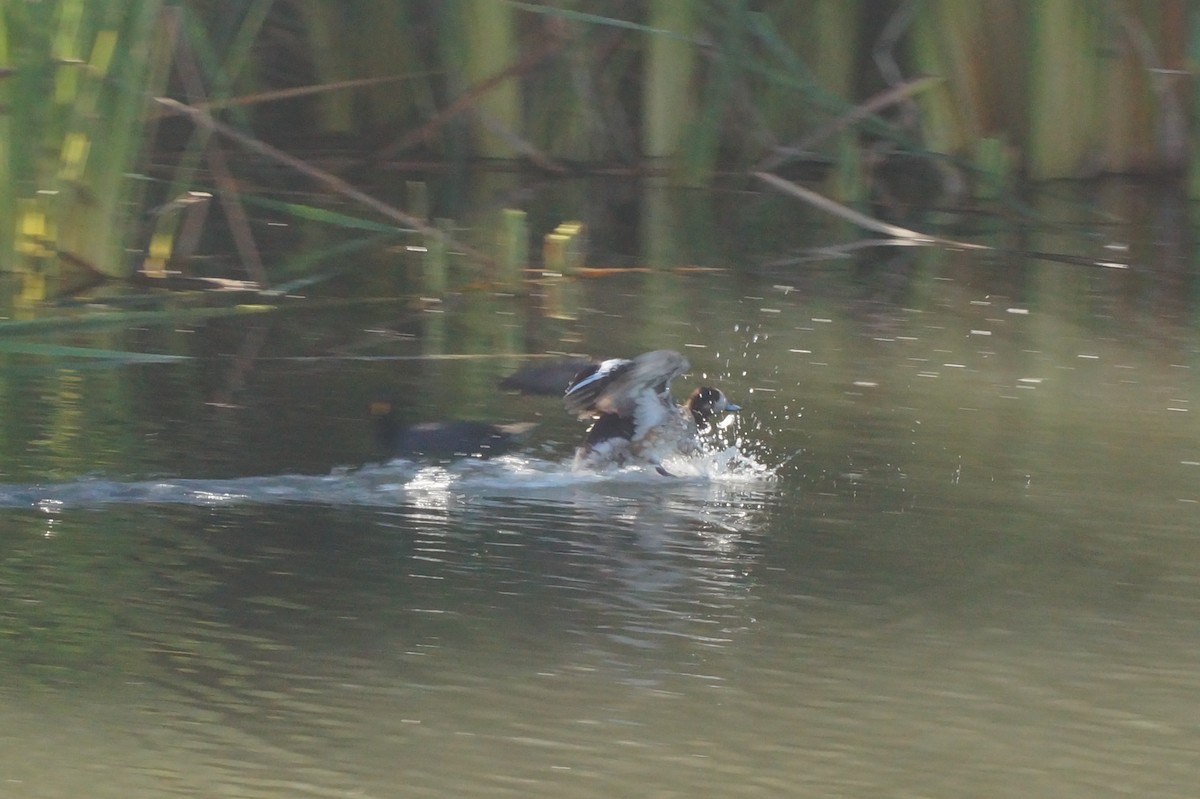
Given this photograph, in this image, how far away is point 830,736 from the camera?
369 centimetres

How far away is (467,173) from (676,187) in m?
1.24

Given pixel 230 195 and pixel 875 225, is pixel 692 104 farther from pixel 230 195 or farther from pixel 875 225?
pixel 230 195

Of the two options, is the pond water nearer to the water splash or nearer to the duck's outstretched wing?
the water splash

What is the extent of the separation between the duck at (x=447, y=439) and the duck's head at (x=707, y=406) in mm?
659

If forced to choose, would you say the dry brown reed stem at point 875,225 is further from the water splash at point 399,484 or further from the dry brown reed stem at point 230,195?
the water splash at point 399,484

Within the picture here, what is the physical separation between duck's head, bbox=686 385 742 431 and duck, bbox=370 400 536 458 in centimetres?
66

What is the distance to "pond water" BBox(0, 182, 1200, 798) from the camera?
141 inches

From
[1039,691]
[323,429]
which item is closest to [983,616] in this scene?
[1039,691]

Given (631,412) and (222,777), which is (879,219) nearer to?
(631,412)

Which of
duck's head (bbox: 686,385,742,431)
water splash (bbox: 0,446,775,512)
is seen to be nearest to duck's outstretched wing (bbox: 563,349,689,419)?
duck's head (bbox: 686,385,742,431)

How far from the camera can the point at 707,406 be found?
6102mm

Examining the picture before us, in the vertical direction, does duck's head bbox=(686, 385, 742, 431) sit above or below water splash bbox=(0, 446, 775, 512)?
above

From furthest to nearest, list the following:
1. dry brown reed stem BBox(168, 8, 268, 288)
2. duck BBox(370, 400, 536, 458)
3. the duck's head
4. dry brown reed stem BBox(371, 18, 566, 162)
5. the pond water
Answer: dry brown reed stem BBox(371, 18, 566, 162) < dry brown reed stem BBox(168, 8, 268, 288) < the duck's head < duck BBox(370, 400, 536, 458) < the pond water

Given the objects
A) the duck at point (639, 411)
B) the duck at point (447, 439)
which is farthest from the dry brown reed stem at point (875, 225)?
the duck at point (447, 439)
